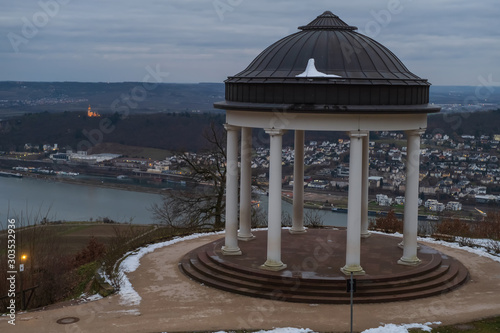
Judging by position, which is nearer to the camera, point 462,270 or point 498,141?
point 462,270

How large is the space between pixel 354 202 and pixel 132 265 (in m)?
8.55

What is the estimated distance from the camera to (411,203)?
67.1 ft

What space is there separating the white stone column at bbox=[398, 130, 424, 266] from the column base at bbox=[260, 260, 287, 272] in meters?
4.17

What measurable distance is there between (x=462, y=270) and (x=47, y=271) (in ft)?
47.7

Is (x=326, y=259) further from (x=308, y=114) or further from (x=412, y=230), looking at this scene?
(x=308, y=114)

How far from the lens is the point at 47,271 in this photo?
2095 cm

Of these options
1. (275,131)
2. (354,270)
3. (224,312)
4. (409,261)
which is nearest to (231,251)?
(224,312)

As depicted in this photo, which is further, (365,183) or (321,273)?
(365,183)

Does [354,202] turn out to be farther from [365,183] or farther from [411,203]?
[365,183]

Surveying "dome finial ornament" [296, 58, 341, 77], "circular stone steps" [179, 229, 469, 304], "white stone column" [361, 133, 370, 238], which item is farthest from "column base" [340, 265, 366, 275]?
"dome finial ornament" [296, 58, 341, 77]

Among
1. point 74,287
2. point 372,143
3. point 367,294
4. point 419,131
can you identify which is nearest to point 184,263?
point 74,287

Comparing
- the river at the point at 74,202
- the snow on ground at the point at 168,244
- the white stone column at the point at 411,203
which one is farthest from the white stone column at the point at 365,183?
the river at the point at 74,202

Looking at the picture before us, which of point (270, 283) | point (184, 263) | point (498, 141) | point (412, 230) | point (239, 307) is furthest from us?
point (498, 141)

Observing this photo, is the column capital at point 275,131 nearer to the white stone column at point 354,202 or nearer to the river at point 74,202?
the white stone column at point 354,202
